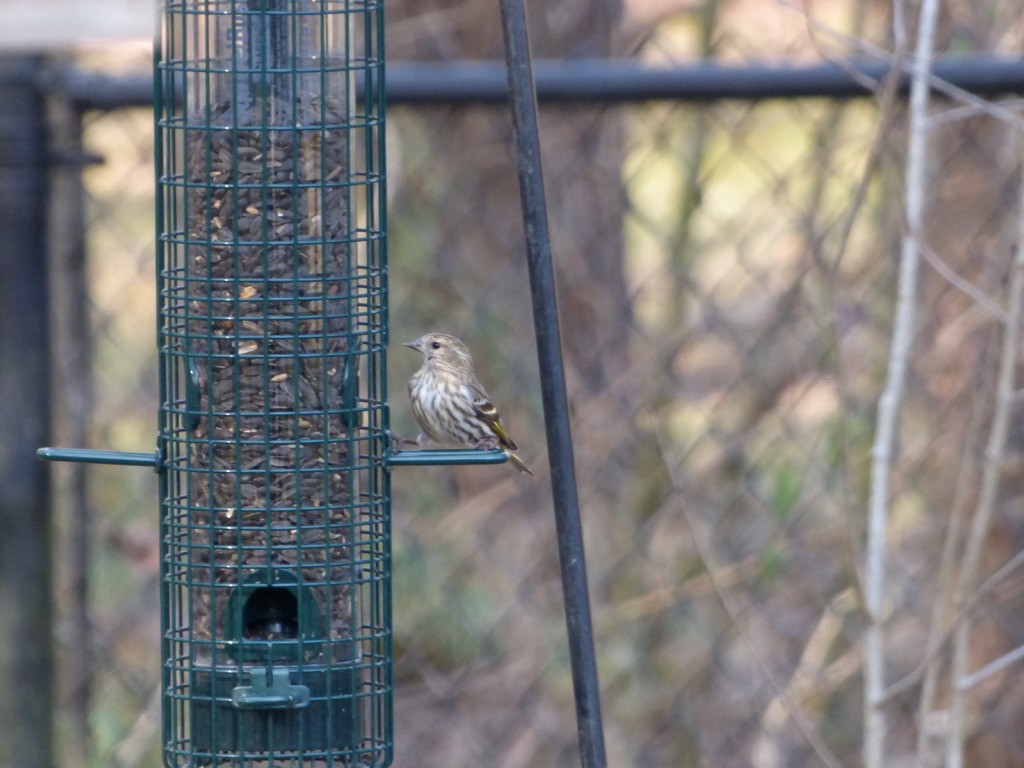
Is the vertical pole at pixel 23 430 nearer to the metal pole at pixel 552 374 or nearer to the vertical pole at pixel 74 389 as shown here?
the vertical pole at pixel 74 389

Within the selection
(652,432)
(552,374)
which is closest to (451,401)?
(652,432)

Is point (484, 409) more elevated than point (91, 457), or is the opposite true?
point (484, 409)

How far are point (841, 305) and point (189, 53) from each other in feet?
8.57

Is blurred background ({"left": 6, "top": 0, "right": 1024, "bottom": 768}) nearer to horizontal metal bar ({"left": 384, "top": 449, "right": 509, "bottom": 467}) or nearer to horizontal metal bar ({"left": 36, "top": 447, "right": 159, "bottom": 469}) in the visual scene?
horizontal metal bar ({"left": 36, "top": 447, "right": 159, "bottom": 469})

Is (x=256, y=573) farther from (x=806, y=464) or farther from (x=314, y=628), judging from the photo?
(x=806, y=464)

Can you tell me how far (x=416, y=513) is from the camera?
6.82 metres

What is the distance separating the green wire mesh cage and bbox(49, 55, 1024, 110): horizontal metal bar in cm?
169

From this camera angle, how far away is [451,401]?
5270 millimetres

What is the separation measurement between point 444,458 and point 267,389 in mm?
457

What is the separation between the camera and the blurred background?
20.9 ft

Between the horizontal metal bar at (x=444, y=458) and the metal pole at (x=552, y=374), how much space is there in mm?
590

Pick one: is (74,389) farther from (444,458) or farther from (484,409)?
(444,458)

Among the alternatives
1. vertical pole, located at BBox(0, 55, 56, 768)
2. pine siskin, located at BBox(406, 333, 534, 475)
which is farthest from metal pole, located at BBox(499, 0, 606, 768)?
vertical pole, located at BBox(0, 55, 56, 768)

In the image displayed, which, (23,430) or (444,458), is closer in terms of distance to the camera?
(444,458)
